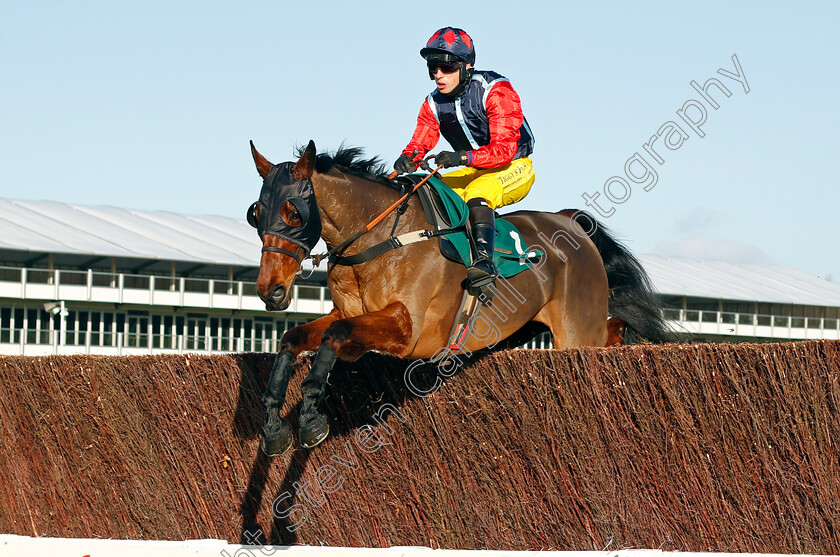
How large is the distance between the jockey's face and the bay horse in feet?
2.15

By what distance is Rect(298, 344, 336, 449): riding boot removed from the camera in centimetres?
548

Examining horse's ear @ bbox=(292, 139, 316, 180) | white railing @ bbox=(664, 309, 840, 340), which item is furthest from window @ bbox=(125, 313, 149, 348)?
horse's ear @ bbox=(292, 139, 316, 180)

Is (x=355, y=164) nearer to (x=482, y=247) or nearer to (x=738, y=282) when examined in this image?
(x=482, y=247)

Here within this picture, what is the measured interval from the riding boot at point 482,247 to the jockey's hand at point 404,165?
486 mm

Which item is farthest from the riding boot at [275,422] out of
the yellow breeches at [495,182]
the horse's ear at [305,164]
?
the yellow breeches at [495,182]

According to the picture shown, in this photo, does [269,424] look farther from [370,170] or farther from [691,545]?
[691,545]

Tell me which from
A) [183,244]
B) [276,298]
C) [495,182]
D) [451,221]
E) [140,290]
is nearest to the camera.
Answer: [276,298]

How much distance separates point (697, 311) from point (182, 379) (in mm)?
42129

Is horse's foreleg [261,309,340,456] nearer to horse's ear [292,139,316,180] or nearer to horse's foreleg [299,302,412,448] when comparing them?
horse's foreleg [299,302,412,448]

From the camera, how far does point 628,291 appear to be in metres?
8.38

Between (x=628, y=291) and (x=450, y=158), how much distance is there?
2.41 metres

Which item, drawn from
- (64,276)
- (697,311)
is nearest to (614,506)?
(64,276)

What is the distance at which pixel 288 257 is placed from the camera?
5.83 metres

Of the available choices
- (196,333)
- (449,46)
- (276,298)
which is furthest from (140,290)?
(276,298)
